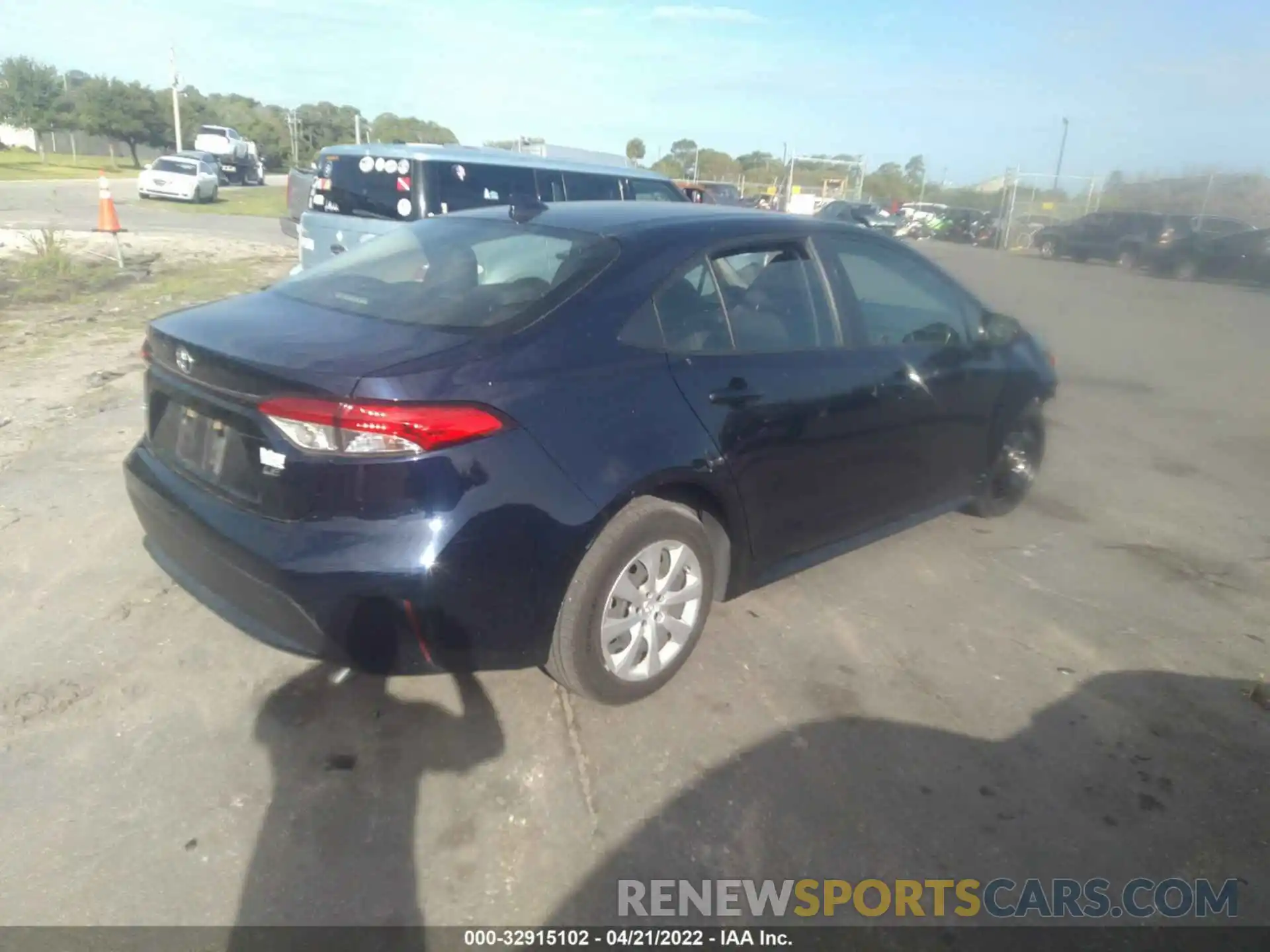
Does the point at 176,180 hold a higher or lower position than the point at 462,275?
lower

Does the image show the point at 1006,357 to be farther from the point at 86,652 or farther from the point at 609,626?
the point at 86,652

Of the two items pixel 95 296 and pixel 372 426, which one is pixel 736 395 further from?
pixel 95 296

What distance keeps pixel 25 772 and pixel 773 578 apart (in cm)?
258

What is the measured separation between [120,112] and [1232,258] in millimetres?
59357

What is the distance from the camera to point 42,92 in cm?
5522

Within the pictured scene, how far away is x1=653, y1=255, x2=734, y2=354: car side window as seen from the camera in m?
3.14

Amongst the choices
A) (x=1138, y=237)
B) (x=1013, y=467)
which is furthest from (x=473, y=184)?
(x=1138, y=237)

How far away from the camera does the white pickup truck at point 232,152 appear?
43250mm

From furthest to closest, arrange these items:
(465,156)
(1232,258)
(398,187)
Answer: (1232,258)
(465,156)
(398,187)

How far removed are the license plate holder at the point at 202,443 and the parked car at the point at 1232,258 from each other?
81.4 feet

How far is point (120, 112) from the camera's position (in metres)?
55.8

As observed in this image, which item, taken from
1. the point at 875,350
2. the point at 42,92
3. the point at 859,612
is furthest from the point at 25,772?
A: the point at 42,92

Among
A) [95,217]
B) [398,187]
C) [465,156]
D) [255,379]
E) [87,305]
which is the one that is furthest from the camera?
[95,217]

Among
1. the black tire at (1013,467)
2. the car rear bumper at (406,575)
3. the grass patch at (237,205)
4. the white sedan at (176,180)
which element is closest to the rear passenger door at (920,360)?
the black tire at (1013,467)
